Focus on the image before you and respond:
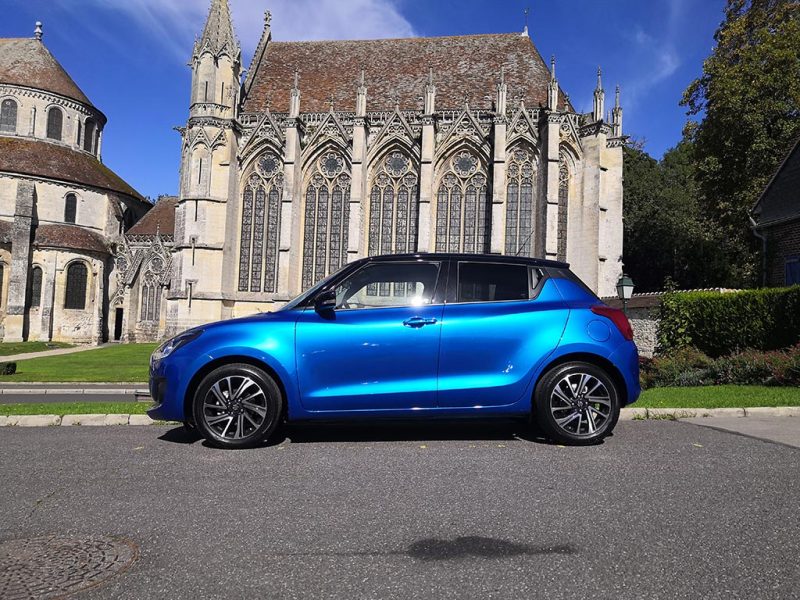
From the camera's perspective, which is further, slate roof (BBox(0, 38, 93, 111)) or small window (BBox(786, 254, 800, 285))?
slate roof (BBox(0, 38, 93, 111))

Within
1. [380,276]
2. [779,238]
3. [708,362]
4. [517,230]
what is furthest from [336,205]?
[380,276]

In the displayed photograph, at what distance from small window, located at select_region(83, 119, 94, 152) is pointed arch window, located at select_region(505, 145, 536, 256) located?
112 ft

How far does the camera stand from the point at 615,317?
5867 mm

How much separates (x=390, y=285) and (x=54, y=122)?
46.7 meters

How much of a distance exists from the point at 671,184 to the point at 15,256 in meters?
44.4

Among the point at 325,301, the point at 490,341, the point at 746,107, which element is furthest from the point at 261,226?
the point at 490,341

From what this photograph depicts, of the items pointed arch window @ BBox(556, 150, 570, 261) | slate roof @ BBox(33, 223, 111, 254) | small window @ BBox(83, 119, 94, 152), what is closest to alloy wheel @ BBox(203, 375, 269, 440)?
pointed arch window @ BBox(556, 150, 570, 261)

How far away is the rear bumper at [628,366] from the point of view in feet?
18.6

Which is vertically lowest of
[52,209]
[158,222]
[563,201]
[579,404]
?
[579,404]

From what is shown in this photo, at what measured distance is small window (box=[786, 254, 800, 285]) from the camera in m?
19.8

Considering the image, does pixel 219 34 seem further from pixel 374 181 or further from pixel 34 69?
pixel 34 69

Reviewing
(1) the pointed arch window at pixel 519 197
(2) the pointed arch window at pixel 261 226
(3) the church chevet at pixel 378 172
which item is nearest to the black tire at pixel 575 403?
(3) the church chevet at pixel 378 172

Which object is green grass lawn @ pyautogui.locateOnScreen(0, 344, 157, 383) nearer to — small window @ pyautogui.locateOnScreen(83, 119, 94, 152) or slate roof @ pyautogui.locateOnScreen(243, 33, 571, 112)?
slate roof @ pyautogui.locateOnScreen(243, 33, 571, 112)

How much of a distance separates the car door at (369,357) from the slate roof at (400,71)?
27.4 meters
